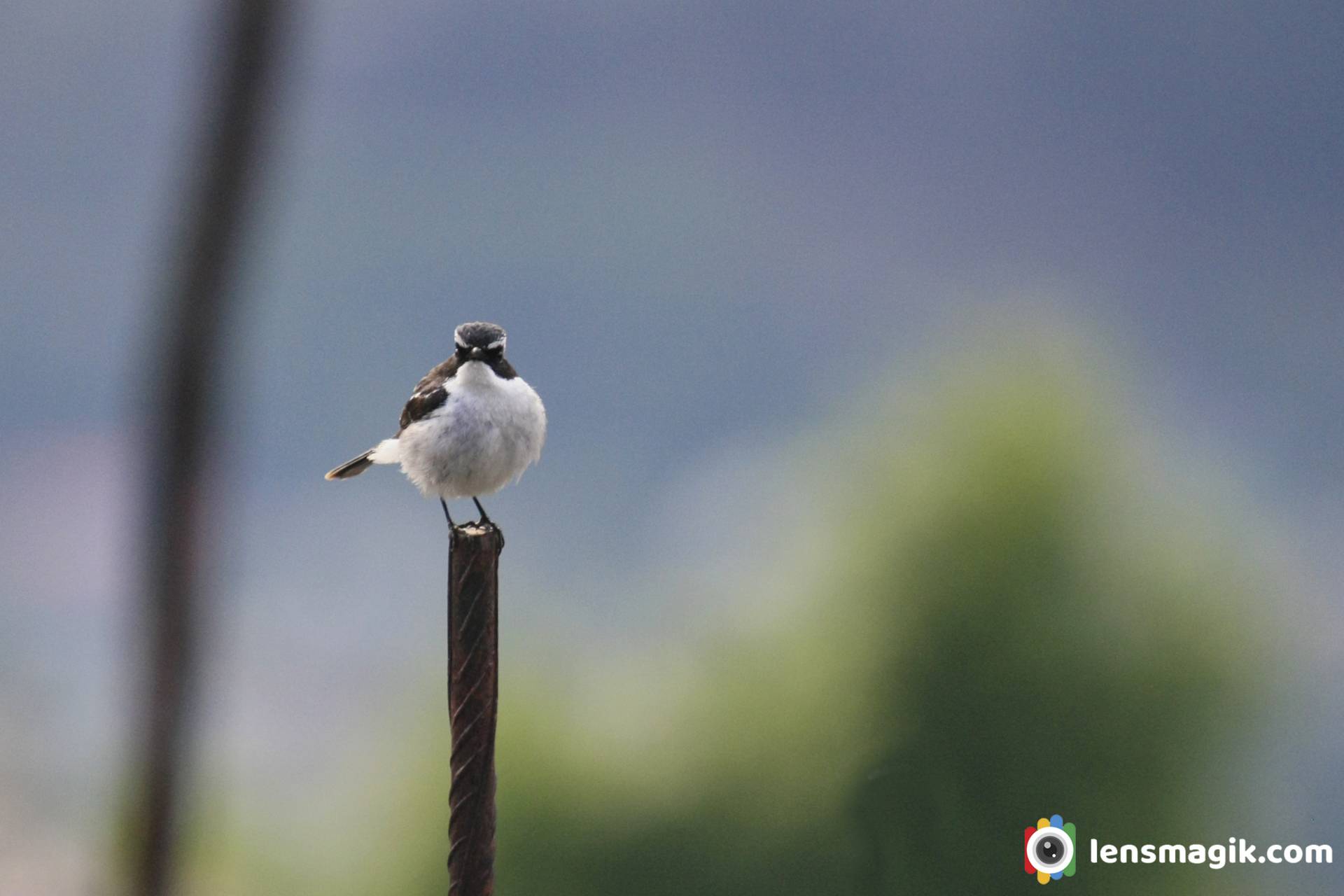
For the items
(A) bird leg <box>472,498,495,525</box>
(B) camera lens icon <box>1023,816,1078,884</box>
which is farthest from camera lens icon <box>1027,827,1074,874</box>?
(A) bird leg <box>472,498,495,525</box>

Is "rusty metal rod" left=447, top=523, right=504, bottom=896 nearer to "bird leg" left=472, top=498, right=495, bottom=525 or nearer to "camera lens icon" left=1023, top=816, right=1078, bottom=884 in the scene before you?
"bird leg" left=472, top=498, right=495, bottom=525

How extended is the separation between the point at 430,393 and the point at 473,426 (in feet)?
1.45

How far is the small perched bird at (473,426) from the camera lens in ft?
18.0

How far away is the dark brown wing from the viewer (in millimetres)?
5699

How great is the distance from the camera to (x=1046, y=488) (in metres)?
9.81

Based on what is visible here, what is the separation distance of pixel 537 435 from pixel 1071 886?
6024mm

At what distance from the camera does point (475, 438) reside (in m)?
5.45

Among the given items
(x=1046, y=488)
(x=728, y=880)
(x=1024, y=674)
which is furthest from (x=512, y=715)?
(x=1046, y=488)

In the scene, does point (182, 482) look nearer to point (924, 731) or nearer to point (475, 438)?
point (475, 438)

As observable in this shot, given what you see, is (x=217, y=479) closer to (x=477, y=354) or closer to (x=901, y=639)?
(x=477, y=354)

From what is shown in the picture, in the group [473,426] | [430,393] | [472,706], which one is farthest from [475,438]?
[472,706]

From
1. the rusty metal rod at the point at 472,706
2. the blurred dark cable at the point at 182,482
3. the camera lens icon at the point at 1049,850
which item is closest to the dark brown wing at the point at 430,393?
the rusty metal rod at the point at 472,706

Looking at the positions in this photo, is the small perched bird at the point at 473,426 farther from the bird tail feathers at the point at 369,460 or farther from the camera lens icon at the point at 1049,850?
the camera lens icon at the point at 1049,850

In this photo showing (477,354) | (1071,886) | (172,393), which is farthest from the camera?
(1071,886)
